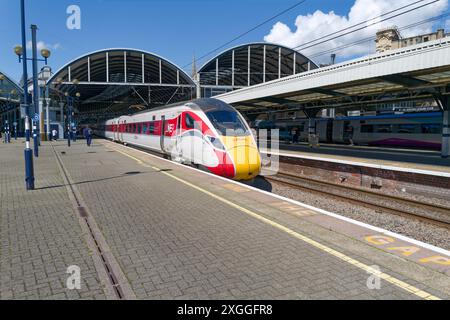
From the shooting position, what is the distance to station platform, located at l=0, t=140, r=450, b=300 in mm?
3926

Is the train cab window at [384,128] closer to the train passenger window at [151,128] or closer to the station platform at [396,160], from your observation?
the station platform at [396,160]

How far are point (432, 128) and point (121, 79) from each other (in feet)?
161

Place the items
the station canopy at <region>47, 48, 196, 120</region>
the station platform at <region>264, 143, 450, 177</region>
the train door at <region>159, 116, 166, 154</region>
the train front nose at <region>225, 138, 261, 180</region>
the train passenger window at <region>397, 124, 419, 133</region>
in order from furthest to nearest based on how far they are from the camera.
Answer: the station canopy at <region>47, 48, 196, 120</region>, the train passenger window at <region>397, 124, 419, 133</region>, the train door at <region>159, 116, 166, 154</region>, the station platform at <region>264, 143, 450, 177</region>, the train front nose at <region>225, 138, 261, 180</region>

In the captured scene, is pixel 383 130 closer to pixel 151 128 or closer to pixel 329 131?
pixel 329 131

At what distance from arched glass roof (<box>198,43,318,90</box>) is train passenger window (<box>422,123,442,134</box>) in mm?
24876

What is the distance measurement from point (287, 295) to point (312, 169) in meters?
14.2

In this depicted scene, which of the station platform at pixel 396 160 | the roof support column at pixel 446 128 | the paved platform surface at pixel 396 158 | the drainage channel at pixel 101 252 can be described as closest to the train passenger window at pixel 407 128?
the paved platform surface at pixel 396 158

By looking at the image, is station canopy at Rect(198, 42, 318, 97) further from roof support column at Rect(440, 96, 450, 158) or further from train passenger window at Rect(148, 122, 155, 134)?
roof support column at Rect(440, 96, 450, 158)

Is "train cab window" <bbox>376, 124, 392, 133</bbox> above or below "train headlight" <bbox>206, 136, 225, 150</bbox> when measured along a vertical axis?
above

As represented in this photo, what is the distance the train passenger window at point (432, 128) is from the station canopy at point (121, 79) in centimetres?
2838

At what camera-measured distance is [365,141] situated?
29.0m

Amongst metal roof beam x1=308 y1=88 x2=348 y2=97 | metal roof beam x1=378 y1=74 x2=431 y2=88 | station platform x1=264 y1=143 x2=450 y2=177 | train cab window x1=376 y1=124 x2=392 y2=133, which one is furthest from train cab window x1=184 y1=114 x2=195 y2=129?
train cab window x1=376 y1=124 x2=392 y2=133

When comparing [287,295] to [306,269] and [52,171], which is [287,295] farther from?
[52,171]

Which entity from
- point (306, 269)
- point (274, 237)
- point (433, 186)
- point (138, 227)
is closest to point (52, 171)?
point (138, 227)
